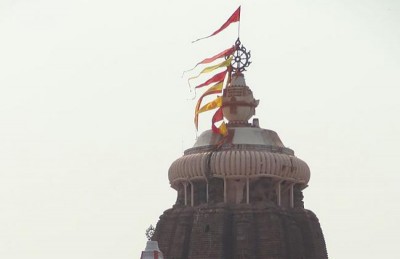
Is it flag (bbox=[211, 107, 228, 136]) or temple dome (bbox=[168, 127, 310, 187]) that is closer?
temple dome (bbox=[168, 127, 310, 187])

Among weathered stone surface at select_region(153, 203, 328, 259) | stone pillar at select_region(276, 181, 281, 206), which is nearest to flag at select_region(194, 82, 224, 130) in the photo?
weathered stone surface at select_region(153, 203, 328, 259)

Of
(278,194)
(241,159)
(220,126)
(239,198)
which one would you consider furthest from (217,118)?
(278,194)

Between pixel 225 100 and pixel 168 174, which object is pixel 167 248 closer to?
pixel 168 174

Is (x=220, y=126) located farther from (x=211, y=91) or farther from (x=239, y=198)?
(x=239, y=198)

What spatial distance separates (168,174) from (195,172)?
2695mm

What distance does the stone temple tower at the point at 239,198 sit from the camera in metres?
55.9

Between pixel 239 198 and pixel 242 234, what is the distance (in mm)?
2589

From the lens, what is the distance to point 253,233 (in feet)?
184

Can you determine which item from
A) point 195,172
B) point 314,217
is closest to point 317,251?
point 314,217

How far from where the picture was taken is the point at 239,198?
57.8 meters

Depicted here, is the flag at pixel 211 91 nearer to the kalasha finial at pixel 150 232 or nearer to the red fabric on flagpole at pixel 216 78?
the red fabric on flagpole at pixel 216 78

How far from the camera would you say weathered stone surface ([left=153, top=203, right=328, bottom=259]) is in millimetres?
55531

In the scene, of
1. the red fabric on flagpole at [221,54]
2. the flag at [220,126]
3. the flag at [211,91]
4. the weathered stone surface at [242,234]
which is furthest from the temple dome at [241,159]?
the red fabric on flagpole at [221,54]

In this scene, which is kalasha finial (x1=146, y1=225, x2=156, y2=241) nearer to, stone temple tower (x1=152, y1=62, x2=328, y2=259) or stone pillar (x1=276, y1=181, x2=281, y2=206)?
stone temple tower (x1=152, y1=62, x2=328, y2=259)
